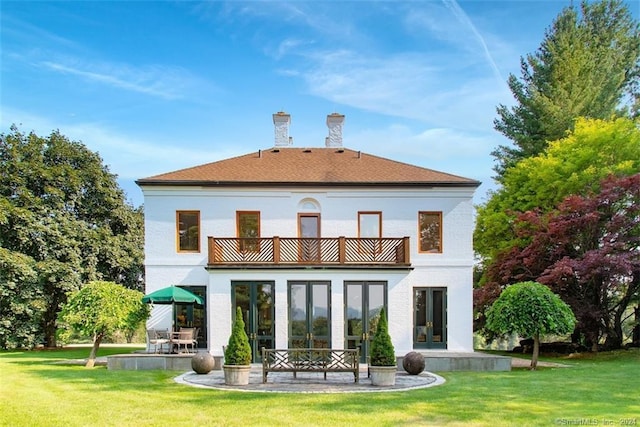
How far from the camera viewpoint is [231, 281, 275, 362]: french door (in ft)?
62.7

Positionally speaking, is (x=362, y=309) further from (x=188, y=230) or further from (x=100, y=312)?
(x=100, y=312)

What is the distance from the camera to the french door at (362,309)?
62.5 feet

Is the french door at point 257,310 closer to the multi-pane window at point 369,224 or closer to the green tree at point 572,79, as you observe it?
the multi-pane window at point 369,224

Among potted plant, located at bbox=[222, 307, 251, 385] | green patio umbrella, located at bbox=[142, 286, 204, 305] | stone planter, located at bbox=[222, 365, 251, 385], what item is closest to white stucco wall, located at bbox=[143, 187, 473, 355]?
green patio umbrella, located at bbox=[142, 286, 204, 305]

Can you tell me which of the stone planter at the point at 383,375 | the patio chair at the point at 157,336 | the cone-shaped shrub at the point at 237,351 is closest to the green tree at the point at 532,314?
the stone planter at the point at 383,375

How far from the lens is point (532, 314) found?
17250 millimetres

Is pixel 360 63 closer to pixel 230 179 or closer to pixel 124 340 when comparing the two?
pixel 230 179

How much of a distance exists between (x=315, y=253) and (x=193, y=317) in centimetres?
506

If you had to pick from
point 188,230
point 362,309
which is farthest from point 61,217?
point 362,309

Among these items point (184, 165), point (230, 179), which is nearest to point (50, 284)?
point (184, 165)

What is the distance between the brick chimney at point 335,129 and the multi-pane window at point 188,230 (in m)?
7.39

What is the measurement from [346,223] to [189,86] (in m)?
7.54

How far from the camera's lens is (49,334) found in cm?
2836

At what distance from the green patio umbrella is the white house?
0.91 meters
